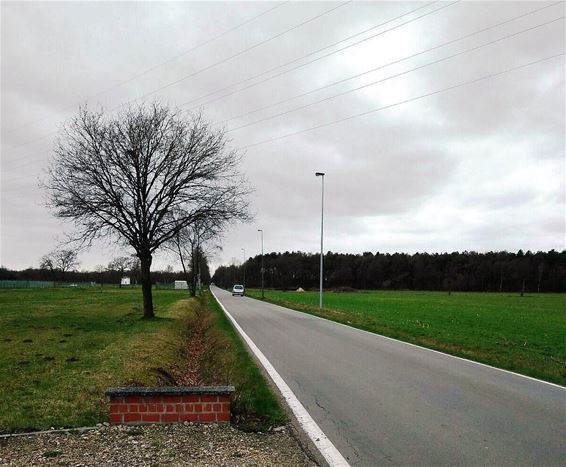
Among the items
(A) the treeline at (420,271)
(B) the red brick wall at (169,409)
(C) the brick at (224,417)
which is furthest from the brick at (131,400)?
(A) the treeline at (420,271)

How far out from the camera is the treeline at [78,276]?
129125 millimetres

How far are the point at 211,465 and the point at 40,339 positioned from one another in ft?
41.3

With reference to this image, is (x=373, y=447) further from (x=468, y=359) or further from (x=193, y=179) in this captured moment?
(x=193, y=179)

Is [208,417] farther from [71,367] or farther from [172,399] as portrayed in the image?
[71,367]

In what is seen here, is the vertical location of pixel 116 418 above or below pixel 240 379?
above

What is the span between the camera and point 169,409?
623cm

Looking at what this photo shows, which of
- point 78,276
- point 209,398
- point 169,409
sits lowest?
point 169,409

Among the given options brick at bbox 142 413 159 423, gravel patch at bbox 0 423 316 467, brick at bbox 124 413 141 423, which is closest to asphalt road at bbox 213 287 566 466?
gravel patch at bbox 0 423 316 467

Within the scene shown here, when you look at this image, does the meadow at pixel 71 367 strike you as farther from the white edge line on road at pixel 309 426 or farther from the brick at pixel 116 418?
the white edge line on road at pixel 309 426

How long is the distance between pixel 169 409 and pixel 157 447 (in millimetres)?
820

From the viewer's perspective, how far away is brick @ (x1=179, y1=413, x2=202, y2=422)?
20.5 feet

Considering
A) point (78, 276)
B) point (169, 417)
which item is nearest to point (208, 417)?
point (169, 417)

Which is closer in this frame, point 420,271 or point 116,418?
point 116,418

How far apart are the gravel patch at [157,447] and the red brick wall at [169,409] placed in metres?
0.11
